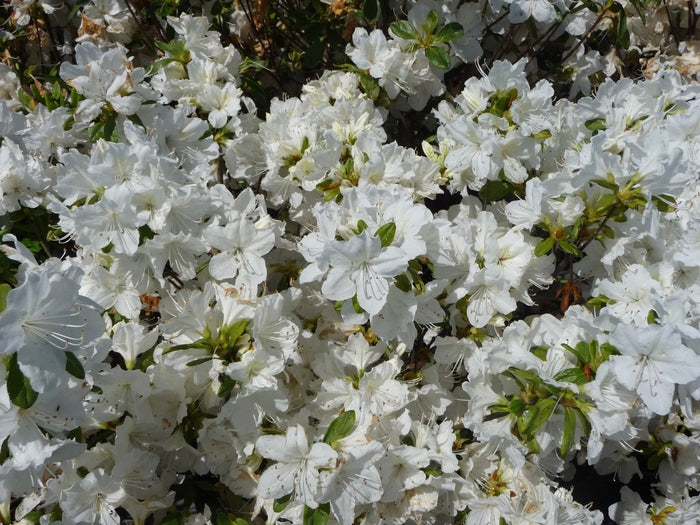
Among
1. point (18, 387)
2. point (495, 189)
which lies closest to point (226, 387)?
point (18, 387)

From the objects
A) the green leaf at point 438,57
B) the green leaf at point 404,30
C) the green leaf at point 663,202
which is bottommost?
the green leaf at point 663,202

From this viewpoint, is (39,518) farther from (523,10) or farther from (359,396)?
(523,10)

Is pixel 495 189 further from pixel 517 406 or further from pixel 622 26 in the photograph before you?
pixel 622 26

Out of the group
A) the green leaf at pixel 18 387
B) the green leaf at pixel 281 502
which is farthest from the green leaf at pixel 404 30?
the green leaf at pixel 18 387

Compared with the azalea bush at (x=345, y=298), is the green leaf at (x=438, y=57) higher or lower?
higher

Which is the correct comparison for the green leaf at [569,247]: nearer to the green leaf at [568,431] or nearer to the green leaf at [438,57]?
the green leaf at [568,431]

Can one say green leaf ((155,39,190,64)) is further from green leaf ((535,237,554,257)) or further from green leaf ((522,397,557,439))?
green leaf ((522,397,557,439))

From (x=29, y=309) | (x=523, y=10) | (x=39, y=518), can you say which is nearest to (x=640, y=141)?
(x=523, y=10)

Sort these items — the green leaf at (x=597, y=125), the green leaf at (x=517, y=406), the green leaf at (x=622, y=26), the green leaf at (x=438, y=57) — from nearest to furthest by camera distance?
the green leaf at (x=517, y=406)
the green leaf at (x=597, y=125)
the green leaf at (x=438, y=57)
the green leaf at (x=622, y=26)
